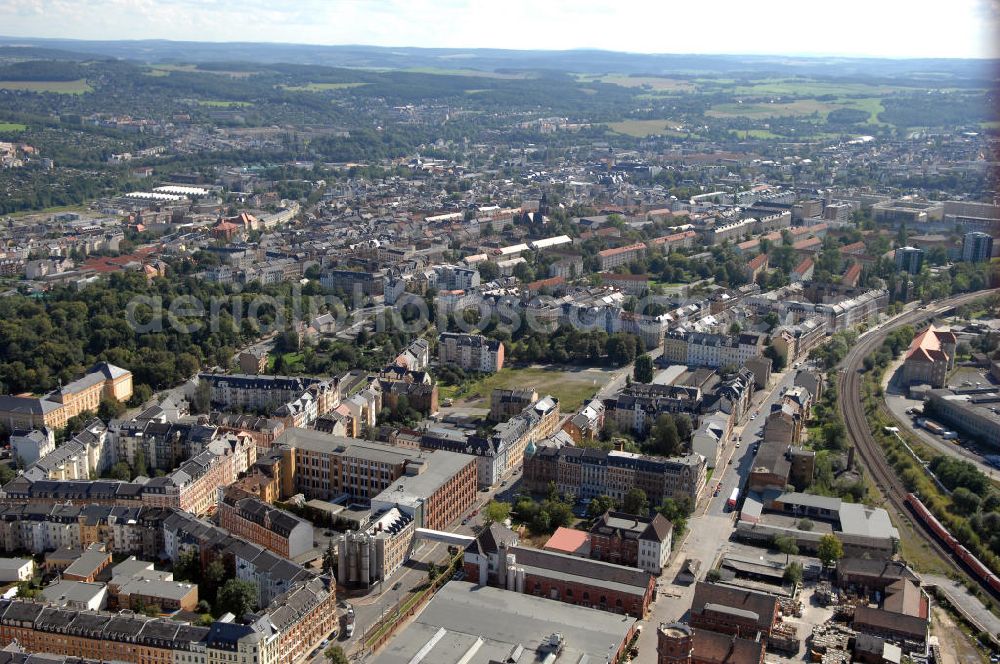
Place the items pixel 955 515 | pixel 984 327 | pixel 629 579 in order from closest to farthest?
pixel 629 579
pixel 955 515
pixel 984 327

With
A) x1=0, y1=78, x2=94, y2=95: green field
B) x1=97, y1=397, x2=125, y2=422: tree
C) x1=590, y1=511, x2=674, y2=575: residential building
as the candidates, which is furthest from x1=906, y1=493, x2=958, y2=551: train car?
x1=0, y1=78, x2=94, y2=95: green field

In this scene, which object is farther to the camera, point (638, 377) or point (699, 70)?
point (699, 70)

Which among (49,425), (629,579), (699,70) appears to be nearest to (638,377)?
(629,579)

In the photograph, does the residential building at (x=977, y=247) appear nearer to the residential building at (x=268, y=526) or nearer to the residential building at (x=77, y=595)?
the residential building at (x=268, y=526)

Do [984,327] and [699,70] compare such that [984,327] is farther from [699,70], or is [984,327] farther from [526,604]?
[699,70]

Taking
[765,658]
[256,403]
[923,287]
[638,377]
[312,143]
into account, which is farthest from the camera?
[312,143]
